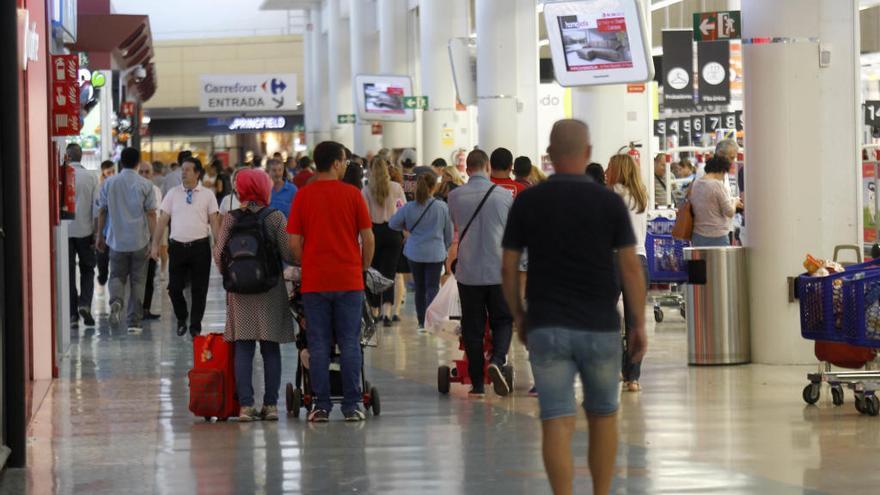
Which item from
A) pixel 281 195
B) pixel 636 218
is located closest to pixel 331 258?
pixel 636 218

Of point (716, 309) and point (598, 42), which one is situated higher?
point (598, 42)

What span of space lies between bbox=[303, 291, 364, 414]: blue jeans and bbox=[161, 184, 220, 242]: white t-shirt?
5954 mm

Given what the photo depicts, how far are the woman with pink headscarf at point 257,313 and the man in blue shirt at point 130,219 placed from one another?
6.54 m

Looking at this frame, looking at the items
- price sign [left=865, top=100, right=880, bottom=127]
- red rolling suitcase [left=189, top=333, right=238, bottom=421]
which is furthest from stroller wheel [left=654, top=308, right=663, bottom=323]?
price sign [left=865, top=100, right=880, bottom=127]

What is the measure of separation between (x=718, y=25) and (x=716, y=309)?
233cm

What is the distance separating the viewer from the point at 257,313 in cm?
1027

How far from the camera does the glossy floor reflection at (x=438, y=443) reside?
817 centimetres

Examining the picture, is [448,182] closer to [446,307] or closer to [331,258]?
[446,307]

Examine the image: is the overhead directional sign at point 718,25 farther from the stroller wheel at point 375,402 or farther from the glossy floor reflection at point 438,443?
the stroller wheel at point 375,402

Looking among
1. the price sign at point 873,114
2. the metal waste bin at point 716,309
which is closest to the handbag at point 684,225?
the metal waste bin at point 716,309

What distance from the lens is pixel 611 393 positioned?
6484 mm

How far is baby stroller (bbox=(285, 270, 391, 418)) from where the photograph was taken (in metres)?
10.5

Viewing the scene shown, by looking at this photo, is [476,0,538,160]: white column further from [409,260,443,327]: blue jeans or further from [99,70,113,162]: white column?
[409,260,443,327]: blue jeans

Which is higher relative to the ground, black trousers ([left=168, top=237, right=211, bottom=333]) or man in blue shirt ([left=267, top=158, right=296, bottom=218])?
man in blue shirt ([left=267, top=158, right=296, bottom=218])
